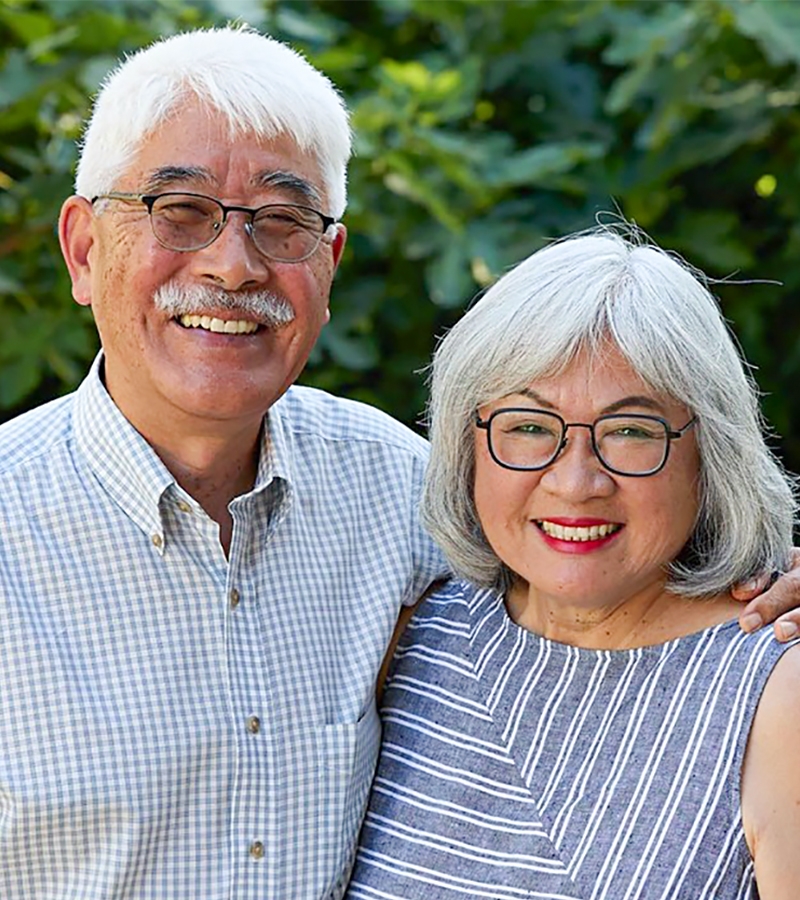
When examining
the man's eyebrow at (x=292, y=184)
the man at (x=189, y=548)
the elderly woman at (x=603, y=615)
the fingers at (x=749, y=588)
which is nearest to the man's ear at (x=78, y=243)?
the man at (x=189, y=548)

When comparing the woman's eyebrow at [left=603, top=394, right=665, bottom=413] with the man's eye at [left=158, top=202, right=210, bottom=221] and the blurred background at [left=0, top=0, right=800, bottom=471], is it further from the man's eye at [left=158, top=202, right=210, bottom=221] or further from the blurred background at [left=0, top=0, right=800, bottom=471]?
the blurred background at [left=0, top=0, right=800, bottom=471]

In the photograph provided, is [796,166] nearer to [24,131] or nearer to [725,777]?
[24,131]

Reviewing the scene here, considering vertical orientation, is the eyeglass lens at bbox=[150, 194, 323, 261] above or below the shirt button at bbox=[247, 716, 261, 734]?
above

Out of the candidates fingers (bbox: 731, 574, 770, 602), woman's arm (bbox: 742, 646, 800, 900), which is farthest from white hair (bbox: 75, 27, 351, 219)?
woman's arm (bbox: 742, 646, 800, 900)

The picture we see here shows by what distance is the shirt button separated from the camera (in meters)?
2.47

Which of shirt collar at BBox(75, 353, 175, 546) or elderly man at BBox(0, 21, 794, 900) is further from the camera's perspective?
shirt collar at BBox(75, 353, 175, 546)

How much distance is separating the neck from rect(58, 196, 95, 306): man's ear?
90 cm

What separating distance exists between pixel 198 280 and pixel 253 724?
2.24 ft

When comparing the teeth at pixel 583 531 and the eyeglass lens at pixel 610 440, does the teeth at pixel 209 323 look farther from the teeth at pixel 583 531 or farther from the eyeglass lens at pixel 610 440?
the teeth at pixel 583 531

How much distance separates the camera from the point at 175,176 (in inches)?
97.5

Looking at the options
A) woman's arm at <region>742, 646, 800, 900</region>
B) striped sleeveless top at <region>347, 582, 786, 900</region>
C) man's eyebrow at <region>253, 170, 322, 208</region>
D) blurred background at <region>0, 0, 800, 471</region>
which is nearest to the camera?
woman's arm at <region>742, 646, 800, 900</region>

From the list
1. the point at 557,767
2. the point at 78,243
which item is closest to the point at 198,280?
the point at 78,243

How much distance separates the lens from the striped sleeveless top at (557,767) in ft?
7.52

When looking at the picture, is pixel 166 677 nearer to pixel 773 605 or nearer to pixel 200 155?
pixel 200 155
